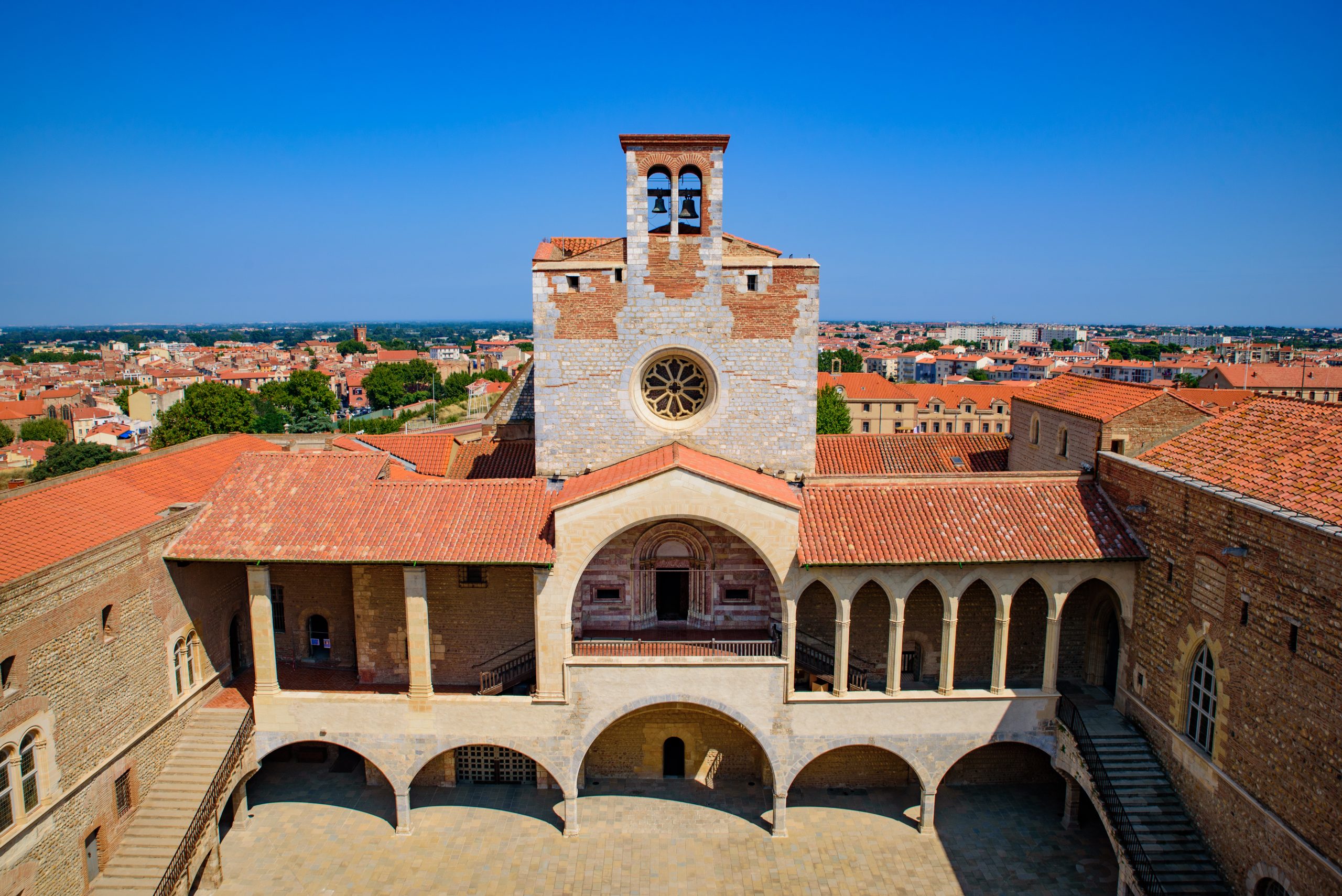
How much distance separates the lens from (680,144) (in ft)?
74.7

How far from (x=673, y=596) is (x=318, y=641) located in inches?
438

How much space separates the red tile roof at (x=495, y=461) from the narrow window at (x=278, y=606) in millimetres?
6728

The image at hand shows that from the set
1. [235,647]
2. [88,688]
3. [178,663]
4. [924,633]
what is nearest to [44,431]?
[235,647]

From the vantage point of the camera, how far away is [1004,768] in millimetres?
24438

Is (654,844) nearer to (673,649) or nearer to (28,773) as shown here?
(673,649)

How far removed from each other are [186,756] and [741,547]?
50.1ft

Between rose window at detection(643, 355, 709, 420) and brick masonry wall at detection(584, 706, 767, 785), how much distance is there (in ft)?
28.4

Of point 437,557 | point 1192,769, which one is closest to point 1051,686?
point 1192,769

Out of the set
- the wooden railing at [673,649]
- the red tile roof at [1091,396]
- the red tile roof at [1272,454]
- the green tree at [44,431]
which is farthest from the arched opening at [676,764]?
the green tree at [44,431]

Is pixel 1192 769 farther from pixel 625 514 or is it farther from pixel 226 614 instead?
pixel 226 614

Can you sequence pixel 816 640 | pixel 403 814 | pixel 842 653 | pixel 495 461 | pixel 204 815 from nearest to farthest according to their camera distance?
pixel 204 815 < pixel 842 653 < pixel 403 814 < pixel 816 640 < pixel 495 461

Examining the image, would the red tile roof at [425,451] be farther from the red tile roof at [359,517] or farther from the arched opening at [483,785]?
the arched opening at [483,785]

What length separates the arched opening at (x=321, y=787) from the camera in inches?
890

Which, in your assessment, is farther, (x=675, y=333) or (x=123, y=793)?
(x=675, y=333)
